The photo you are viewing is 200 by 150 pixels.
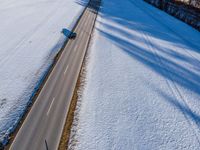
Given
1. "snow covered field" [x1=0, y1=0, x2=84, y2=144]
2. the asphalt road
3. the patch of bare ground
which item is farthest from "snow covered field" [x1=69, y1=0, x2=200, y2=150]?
"snow covered field" [x1=0, y1=0, x2=84, y2=144]

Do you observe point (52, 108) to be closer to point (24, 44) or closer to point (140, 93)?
point (140, 93)

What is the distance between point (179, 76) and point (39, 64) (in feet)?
57.4

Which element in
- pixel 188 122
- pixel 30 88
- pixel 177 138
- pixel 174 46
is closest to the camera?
pixel 177 138

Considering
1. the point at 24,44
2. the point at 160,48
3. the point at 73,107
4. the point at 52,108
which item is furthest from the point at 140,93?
the point at 24,44

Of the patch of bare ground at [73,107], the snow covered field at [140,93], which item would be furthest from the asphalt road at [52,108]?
the snow covered field at [140,93]

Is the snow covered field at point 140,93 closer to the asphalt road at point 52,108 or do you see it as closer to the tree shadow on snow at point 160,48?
the tree shadow on snow at point 160,48

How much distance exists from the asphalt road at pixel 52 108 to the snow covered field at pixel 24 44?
130cm

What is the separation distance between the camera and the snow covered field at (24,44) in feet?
61.4

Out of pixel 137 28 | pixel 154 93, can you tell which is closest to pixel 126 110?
pixel 154 93

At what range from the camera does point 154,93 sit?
69.7 feet

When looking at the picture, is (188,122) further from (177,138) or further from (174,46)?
(174,46)

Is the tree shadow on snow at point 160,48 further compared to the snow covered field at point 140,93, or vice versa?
the tree shadow on snow at point 160,48

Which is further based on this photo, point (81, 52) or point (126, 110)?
point (81, 52)

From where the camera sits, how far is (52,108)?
57.9 feet
